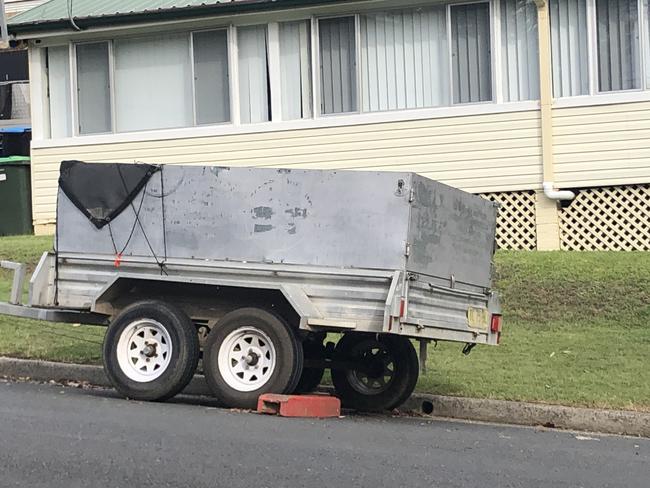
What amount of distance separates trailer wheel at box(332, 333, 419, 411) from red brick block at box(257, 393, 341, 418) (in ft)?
2.52

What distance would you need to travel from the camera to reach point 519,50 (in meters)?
15.7

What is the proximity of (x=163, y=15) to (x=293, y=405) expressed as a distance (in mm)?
9964

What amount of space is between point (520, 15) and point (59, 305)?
31.1ft

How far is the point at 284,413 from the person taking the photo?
26.5ft

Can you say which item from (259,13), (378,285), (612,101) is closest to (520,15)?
(612,101)

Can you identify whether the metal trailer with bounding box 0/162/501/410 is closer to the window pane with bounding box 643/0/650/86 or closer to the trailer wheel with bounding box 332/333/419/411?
the trailer wheel with bounding box 332/333/419/411

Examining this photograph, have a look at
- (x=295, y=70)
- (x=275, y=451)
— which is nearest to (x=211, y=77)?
(x=295, y=70)

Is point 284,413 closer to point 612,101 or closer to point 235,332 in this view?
point 235,332

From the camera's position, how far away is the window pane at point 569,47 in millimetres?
15453

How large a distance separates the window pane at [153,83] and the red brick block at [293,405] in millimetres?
9575

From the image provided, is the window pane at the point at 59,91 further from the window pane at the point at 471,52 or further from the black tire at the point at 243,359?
the black tire at the point at 243,359

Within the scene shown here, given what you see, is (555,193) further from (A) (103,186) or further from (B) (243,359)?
(A) (103,186)

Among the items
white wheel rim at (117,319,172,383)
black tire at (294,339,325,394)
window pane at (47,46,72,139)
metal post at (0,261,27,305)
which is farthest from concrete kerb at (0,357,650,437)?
window pane at (47,46,72,139)

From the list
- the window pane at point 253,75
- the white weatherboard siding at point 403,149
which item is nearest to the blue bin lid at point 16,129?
the white weatherboard siding at point 403,149
